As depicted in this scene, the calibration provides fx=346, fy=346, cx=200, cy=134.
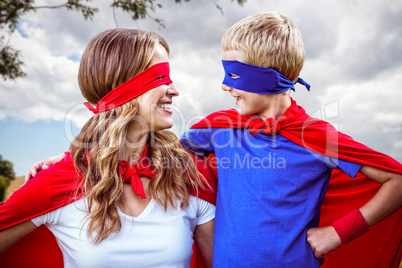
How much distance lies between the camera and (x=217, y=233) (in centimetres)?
231

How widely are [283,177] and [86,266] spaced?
4.40 feet

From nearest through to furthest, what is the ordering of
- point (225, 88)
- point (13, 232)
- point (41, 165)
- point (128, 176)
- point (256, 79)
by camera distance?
1. point (13, 232)
2. point (128, 176)
3. point (41, 165)
4. point (256, 79)
5. point (225, 88)

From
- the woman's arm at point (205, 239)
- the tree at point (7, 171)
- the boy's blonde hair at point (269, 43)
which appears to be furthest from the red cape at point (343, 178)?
the tree at point (7, 171)

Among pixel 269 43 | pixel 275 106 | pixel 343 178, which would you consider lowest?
pixel 343 178

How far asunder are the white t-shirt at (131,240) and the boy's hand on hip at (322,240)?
2.60ft

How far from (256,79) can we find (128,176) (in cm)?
111

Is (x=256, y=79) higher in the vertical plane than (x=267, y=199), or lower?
higher

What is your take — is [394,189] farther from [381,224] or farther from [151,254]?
[151,254]

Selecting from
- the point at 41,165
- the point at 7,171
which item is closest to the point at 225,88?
the point at 41,165

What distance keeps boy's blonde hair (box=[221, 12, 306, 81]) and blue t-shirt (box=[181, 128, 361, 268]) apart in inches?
21.0

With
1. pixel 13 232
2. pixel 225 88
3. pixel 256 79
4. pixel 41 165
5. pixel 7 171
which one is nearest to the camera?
pixel 13 232

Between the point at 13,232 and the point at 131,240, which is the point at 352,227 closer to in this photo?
the point at 131,240

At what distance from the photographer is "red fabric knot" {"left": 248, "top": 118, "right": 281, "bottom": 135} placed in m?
2.40

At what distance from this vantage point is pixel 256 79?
2.47m
